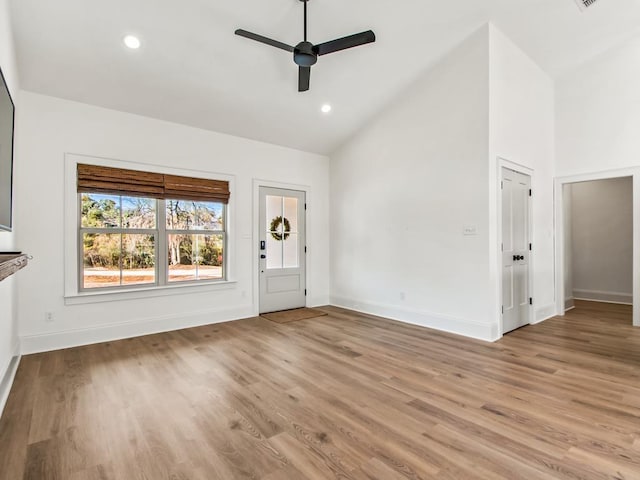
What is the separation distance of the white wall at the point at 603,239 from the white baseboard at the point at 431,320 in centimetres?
417

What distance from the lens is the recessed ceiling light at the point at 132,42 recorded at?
3.30 m

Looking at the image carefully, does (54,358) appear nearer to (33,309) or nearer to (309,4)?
(33,309)

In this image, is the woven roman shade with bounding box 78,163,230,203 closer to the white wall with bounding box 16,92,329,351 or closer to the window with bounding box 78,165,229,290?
the window with bounding box 78,165,229,290

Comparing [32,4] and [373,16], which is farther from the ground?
[373,16]

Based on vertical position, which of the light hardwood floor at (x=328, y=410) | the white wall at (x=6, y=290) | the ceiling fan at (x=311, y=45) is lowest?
the light hardwood floor at (x=328, y=410)

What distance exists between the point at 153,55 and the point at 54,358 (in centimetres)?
334

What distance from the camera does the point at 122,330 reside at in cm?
420

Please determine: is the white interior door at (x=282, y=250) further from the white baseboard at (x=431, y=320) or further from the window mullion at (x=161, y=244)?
the window mullion at (x=161, y=244)

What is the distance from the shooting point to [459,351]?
364 centimetres

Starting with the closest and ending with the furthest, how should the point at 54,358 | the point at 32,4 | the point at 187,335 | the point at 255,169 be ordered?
the point at 32,4
the point at 54,358
the point at 187,335
the point at 255,169

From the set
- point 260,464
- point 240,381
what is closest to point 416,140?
point 240,381

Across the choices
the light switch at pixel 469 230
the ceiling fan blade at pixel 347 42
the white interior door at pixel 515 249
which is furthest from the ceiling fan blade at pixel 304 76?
the white interior door at pixel 515 249

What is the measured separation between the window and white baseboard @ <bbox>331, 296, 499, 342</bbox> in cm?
241

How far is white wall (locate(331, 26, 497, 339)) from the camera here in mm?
4086
